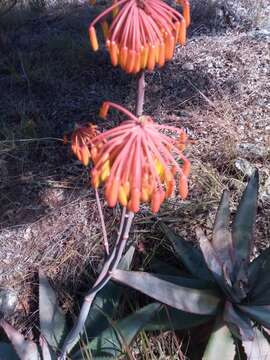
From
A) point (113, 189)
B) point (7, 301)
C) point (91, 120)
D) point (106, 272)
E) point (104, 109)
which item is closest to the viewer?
point (113, 189)

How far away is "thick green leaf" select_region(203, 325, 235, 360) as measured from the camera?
2.01 m

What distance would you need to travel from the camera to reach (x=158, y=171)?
130 centimetres

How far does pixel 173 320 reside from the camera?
6.81 feet

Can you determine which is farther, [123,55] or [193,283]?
[193,283]

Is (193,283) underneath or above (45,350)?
above

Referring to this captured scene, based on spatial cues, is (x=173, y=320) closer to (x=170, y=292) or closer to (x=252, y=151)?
(x=170, y=292)

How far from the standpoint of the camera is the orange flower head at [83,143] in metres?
1.46

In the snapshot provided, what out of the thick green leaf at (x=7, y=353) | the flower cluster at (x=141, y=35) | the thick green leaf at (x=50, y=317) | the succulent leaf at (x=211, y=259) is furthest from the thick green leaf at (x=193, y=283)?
the flower cluster at (x=141, y=35)

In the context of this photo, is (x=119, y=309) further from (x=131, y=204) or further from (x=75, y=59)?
(x=75, y=59)

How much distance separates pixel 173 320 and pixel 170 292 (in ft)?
0.84

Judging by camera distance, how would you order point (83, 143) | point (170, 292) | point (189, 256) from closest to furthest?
point (83, 143), point (170, 292), point (189, 256)

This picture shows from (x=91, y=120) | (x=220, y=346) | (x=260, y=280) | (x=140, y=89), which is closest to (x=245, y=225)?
(x=260, y=280)

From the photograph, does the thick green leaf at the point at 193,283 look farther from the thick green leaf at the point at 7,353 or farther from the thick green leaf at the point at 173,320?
the thick green leaf at the point at 7,353

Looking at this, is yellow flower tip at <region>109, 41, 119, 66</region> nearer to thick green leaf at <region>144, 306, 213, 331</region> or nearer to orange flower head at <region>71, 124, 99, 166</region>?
orange flower head at <region>71, 124, 99, 166</region>
